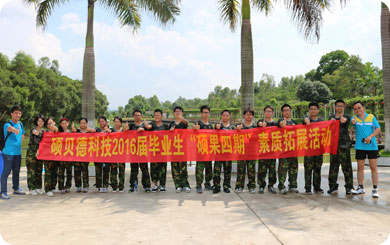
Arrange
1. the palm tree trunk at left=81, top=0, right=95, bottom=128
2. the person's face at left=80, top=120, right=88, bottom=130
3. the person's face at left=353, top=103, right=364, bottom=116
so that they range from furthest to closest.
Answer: the palm tree trunk at left=81, top=0, right=95, bottom=128, the person's face at left=80, top=120, right=88, bottom=130, the person's face at left=353, top=103, right=364, bottom=116

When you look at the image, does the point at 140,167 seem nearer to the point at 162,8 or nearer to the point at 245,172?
the point at 245,172

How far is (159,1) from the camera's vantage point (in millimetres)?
9055

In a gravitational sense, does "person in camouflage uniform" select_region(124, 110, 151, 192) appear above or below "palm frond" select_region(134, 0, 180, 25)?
below

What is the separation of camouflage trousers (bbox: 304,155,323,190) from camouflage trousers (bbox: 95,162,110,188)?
153 inches

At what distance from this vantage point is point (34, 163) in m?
5.60

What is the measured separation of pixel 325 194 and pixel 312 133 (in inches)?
46.4

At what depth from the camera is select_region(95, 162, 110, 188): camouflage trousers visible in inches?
228

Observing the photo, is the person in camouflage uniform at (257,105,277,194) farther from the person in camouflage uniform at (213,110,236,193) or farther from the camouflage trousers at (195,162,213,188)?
the camouflage trousers at (195,162,213,188)

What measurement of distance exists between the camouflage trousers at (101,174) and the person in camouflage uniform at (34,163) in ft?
3.50

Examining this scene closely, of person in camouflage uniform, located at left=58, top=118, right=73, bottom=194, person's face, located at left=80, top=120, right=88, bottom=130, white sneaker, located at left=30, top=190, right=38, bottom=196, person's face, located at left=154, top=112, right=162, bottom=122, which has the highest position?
person's face, located at left=154, top=112, right=162, bottom=122

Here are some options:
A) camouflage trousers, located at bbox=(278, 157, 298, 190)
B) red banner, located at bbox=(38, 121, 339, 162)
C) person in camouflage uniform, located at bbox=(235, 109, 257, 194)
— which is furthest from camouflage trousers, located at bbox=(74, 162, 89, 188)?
camouflage trousers, located at bbox=(278, 157, 298, 190)

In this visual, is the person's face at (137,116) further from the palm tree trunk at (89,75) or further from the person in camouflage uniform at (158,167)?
the palm tree trunk at (89,75)

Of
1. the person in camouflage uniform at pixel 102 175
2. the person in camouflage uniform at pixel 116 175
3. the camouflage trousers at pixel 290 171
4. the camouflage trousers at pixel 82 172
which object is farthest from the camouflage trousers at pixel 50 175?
the camouflage trousers at pixel 290 171

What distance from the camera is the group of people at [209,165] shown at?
207 inches
